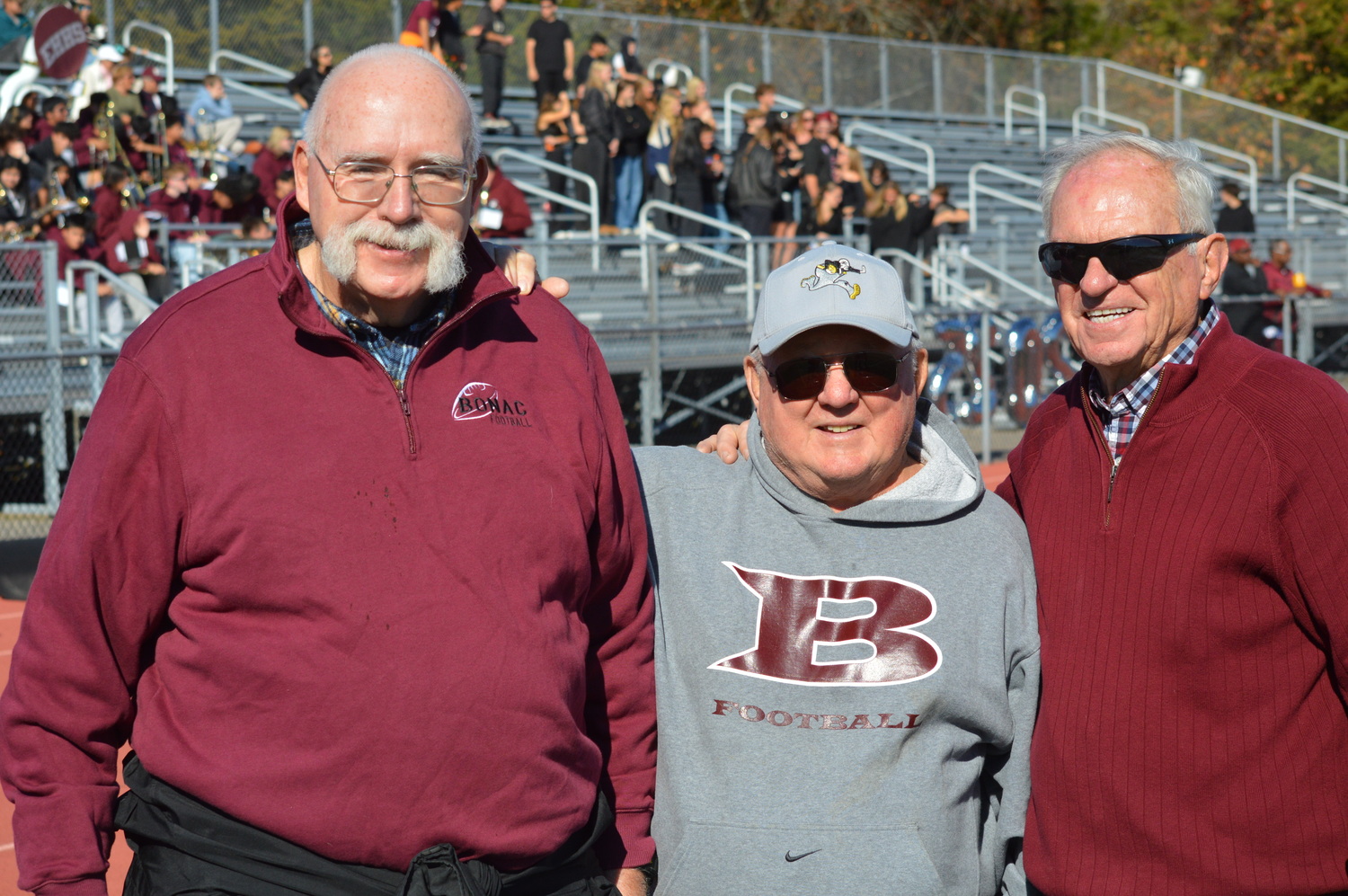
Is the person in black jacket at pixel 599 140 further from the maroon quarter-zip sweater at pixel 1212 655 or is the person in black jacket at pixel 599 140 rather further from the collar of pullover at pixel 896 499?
the maroon quarter-zip sweater at pixel 1212 655

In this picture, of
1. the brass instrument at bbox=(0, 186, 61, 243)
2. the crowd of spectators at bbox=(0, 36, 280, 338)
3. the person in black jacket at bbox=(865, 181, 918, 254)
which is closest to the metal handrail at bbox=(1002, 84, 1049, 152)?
the person in black jacket at bbox=(865, 181, 918, 254)

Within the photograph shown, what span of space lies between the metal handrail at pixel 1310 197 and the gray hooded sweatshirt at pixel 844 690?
2352 cm

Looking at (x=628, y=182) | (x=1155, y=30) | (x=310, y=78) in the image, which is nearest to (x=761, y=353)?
(x=628, y=182)

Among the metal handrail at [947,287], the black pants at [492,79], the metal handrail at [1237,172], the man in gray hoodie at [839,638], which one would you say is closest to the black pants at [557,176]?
the black pants at [492,79]

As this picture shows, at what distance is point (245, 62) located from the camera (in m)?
19.5

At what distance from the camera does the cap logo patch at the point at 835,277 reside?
3002 millimetres

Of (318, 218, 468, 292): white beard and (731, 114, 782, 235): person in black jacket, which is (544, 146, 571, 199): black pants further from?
(318, 218, 468, 292): white beard

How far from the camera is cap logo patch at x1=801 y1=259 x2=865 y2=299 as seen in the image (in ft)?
9.85

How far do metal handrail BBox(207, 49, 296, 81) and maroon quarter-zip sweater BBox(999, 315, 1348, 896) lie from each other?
1783 cm

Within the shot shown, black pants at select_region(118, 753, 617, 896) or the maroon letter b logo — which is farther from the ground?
the maroon letter b logo

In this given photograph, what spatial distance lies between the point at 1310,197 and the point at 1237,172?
4.44 ft

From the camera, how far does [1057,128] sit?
29.1 metres

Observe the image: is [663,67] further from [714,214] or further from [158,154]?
[158,154]

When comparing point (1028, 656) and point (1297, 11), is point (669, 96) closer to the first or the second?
point (1028, 656)
